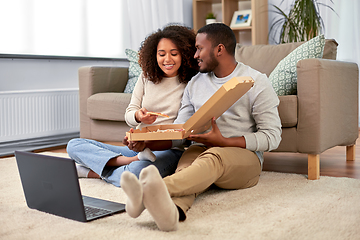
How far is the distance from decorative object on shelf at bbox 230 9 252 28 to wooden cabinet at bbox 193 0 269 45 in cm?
5

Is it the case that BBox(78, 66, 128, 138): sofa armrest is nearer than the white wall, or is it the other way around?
BBox(78, 66, 128, 138): sofa armrest

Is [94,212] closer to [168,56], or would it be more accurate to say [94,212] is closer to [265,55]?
[168,56]

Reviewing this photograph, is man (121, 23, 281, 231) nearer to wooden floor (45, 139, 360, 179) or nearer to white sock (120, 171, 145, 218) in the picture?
white sock (120, 171, 145, 218)

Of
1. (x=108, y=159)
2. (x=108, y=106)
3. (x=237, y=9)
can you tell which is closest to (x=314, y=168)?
(x=108, y=159)

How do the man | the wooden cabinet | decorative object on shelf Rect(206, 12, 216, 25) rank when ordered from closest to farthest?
the man → the wooden cabinet → decorative object on shelf Rect(206, 12, 216, 25)

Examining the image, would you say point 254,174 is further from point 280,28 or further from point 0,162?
point 280,28

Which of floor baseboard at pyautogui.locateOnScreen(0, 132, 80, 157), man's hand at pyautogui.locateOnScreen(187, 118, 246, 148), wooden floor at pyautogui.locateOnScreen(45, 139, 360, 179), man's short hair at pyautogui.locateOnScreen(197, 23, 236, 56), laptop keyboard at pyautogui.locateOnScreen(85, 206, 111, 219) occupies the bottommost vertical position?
wooden floor at pyautogui.locateOnScreen(45, 139, 360, 179)

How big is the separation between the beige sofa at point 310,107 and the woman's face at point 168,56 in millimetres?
543

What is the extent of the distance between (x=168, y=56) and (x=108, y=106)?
37.5 inches

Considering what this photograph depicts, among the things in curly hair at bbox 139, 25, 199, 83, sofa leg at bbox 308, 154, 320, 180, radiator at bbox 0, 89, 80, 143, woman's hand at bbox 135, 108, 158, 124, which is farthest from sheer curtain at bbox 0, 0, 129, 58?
sofa leg at bbox 308, 154, 320, 180

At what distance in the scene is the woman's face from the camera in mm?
1716

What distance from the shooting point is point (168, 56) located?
1714 mm

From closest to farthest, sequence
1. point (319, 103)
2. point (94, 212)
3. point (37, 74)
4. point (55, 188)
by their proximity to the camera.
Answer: point (55, 188)
point (94, 212)
point (319, 103)
point (37, 74)

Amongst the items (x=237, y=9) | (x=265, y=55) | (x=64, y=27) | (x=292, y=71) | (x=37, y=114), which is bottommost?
(x=37, y=114)
